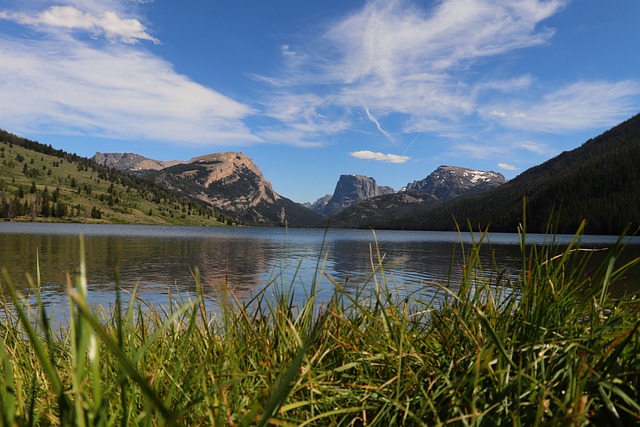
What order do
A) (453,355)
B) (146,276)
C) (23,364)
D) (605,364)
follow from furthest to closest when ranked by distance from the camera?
(146,276) < (23,364) < (453,355) < (605,364)

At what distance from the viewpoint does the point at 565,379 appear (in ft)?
6.91

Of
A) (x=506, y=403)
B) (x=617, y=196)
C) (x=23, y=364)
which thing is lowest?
(x=23, y=364)

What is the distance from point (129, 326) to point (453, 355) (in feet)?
10.7

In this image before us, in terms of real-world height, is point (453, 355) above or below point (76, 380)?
below

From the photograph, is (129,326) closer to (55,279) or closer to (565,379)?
(565,379)

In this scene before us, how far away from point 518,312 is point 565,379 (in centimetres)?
72

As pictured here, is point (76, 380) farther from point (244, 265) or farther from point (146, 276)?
point (244, 265)

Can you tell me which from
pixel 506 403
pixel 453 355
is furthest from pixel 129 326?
pixel 506 403

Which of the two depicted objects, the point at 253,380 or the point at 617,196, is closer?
the point at 253,380

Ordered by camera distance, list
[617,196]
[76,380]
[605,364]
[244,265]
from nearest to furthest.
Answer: [76,380]
[605,364]
[244,265]
[617,196]

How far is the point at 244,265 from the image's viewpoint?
2037 inches

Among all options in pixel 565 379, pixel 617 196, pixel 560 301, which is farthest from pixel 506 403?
pixel 617 196

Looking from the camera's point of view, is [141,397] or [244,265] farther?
[244,265]

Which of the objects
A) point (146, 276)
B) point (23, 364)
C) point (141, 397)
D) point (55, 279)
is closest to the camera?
point (141, 397)
